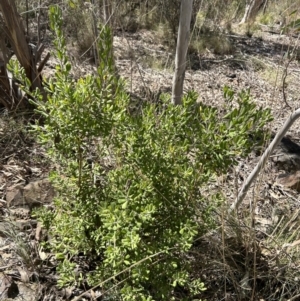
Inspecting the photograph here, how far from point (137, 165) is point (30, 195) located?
1.03m

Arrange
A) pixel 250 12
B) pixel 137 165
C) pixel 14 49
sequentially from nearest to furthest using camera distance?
1. pixel 137 165
2. pixel 14 49
3. pixel 250 12

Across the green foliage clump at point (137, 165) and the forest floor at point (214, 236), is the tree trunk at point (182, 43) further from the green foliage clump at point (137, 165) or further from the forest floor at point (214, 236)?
the green foliage clump at point (137, 165)

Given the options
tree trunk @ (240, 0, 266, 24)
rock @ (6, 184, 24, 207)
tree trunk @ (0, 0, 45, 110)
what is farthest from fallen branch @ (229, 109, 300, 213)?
tree trunk @ (240, 0, 266, 24)

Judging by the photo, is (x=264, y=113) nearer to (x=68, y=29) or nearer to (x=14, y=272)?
(x=14, y=272)

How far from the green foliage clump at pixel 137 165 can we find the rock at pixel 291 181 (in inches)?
60.2

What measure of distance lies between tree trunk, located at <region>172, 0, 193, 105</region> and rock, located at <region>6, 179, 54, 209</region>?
1266mm

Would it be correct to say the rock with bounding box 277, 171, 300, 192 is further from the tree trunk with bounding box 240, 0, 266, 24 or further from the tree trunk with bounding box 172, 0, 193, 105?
the tree trunk with bounding box 240, 0, 266, 24

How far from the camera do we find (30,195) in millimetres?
2141

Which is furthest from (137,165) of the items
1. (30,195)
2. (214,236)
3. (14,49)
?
(14,49)

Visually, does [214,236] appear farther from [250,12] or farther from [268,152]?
[250,12]

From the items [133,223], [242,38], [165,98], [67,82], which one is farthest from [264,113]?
[242,38]

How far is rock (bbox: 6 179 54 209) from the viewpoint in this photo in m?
2.11

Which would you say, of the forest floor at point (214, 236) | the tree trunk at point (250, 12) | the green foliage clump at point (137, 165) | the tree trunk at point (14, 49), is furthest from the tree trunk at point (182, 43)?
the tree trunk at point (250, 12)

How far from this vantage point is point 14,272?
5.71 feet
